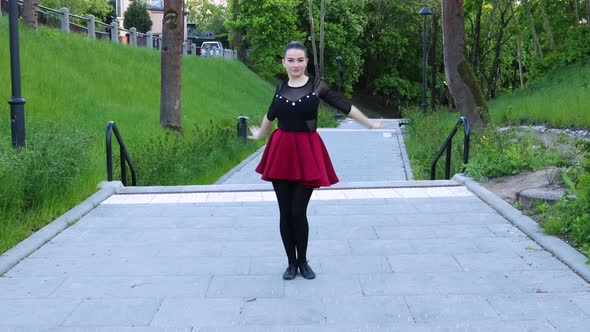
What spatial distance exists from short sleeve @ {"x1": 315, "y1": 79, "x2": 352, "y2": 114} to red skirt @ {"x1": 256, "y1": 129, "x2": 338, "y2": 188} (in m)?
0.27

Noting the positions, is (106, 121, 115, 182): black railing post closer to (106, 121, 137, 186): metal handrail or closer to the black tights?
(106, 121, 137, 186): metal handrail

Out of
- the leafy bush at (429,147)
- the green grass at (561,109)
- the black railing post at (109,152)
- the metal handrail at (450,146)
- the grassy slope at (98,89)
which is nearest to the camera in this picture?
the black railing post at (109,152)

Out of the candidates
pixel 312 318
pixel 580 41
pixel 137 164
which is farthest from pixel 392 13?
pixel 312 318

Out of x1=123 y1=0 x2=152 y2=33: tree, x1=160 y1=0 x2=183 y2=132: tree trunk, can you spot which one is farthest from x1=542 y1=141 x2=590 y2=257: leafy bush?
x1=123 y1=0 x2=152 y2=33: tree

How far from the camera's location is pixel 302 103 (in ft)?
15.8

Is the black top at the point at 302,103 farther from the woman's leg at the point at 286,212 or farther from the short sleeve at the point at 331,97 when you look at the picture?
the woman's leg at the point at 286,212

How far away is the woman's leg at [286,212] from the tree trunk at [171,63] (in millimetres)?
13357

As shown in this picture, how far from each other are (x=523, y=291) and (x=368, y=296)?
42.2 inches

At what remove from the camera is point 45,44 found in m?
21.1

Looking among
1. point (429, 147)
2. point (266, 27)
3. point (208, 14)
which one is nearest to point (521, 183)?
point (429, 147)

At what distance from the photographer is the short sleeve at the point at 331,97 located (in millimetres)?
4906

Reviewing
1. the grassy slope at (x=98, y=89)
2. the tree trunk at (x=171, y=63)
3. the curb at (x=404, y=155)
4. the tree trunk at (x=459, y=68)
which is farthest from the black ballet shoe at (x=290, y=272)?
the tree trunk at (x=171, y=63)

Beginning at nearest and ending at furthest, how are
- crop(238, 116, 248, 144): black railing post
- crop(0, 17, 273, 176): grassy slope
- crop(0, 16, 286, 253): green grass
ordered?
crop(0, 16, 286, 253): green grass, crop(0, 17, 273, 176): grassy slope, crop(238, 116, 248, 144): black railing post

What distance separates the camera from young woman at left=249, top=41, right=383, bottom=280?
4.81 meters
